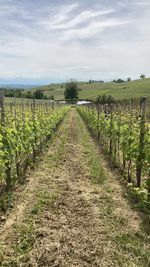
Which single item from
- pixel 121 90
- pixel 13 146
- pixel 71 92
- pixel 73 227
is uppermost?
pixel 121 90

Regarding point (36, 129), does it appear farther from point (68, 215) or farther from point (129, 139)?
point (68, 215)

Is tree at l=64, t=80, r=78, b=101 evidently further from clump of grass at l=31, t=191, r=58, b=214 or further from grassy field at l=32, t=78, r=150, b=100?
clump of grass at l=31, t=191, r=58, b=214

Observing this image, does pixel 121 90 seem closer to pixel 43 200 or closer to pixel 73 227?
pixel 43 200

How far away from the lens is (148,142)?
7016mm

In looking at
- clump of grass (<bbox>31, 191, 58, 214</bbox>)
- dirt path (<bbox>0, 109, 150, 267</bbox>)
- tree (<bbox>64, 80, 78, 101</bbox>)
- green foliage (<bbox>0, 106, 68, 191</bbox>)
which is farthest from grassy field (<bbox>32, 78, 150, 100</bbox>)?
clump of grass (<bbox>31, 191, 58, 214</bbox>)

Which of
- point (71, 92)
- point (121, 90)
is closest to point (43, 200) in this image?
point (121, 90)

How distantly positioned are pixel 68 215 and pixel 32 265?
167 cm

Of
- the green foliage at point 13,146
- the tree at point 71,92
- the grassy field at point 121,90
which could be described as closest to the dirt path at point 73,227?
the green foliage at point 13,146

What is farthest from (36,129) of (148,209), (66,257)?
(66,257)

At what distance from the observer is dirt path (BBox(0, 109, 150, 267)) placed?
4.47 metres

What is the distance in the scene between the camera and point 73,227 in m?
5.37

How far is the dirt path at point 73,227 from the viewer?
447cm

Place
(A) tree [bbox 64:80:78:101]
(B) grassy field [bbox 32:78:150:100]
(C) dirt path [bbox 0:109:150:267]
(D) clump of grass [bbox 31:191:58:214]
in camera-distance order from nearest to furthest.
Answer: (C) dirt path [bbox 0:109:150:267]
(D) clump of grass [bbox 31:191:58:214]
(B) grassy field [bbox 32:78:150:100]
(A) tree [bbox 64:80:78:101]

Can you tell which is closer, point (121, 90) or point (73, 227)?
point (73, 227)
